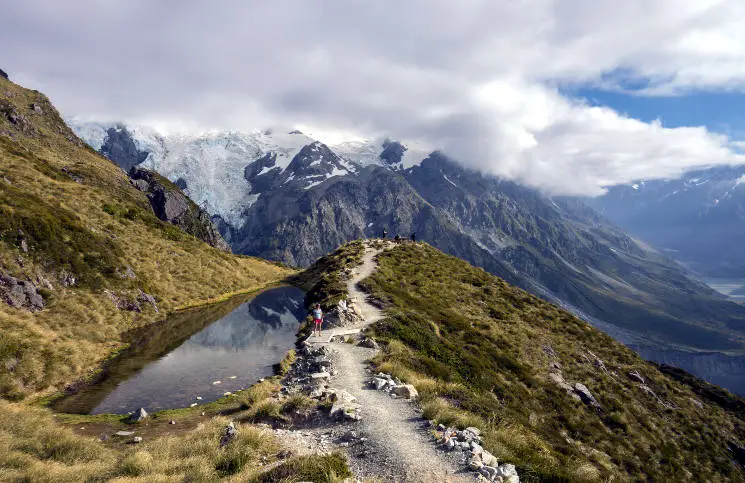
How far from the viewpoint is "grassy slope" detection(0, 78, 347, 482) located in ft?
42.0

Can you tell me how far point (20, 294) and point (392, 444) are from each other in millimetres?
32154

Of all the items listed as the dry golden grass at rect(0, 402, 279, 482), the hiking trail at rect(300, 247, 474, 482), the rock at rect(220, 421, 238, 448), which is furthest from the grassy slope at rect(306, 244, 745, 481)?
the rock at rect(220, 421, 238, 448)

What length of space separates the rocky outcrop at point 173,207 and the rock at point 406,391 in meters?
122

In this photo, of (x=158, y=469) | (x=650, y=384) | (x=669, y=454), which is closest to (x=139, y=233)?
(x=158, y=469)

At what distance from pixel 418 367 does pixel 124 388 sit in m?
19.6

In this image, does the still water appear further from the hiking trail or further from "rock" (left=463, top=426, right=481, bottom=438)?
"rock" (left=463, top=426, right=481, bottom=438)

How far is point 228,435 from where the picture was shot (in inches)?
607

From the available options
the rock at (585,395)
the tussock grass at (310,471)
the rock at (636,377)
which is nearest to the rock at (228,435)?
the tussock grass at (310,471)

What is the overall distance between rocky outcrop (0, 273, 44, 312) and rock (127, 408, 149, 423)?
17.4 metres

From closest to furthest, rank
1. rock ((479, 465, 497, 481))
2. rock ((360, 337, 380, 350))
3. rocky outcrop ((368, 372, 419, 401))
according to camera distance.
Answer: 1. rock ((479, 465, 497, 481))
2. rocky outcrop ((368, 372, 419, 401))
3. rock ((360, 337, 380, 350))

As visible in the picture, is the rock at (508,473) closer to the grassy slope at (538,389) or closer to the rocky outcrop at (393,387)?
the grassy slope at (538,389)

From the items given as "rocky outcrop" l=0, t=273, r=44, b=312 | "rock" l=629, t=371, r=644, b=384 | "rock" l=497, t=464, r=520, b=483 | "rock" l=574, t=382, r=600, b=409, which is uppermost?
"rocky outcrop" l=0, t=273, r=44, b=312

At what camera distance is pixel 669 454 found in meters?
38.0

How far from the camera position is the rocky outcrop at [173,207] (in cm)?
12938
